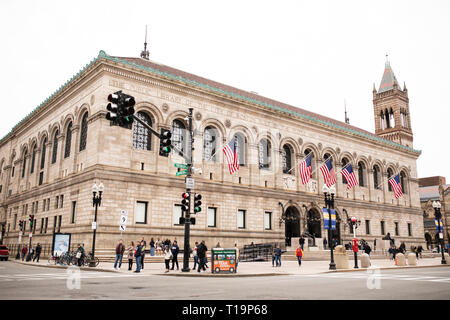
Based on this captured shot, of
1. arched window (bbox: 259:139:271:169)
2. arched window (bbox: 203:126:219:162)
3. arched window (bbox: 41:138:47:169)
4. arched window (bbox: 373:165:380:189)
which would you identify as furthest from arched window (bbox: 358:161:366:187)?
arched window (bbox: 41:138:47:169)

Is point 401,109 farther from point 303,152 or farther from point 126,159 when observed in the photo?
point 126,159

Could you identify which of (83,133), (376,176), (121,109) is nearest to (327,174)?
(376,176)

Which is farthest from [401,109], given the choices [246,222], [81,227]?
[81,227]

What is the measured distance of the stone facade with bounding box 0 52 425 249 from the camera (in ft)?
110

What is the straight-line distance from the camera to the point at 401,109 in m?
73.5

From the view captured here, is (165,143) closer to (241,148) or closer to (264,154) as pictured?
(241,148)

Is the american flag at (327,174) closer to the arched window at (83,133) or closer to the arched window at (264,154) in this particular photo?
the arched window at (264,154)

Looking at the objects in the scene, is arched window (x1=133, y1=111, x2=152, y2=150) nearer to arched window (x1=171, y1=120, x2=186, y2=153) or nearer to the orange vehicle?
arched window (x1=171, y1=120, x2=186, y2=153)

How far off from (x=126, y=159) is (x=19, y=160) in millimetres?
25628

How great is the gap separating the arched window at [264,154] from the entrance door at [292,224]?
6.04m

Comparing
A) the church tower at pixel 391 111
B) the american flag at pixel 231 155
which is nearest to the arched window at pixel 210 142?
the american flag at pixel 231 155

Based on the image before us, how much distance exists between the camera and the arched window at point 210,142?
40.2 metres

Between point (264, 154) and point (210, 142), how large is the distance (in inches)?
301

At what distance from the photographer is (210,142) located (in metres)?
40.8
